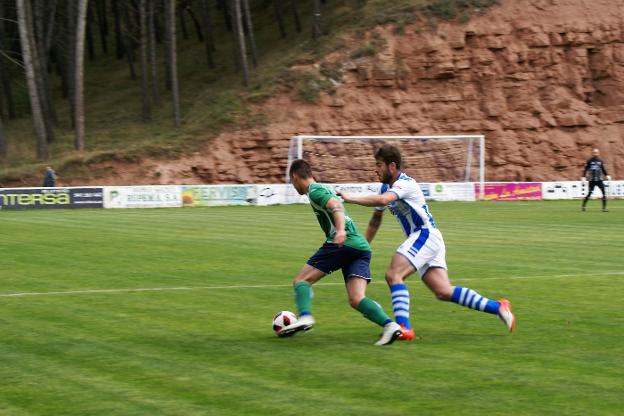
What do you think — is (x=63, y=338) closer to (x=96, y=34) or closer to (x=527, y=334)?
(x=527, y=334)

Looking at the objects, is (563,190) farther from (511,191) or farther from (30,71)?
(30,71)

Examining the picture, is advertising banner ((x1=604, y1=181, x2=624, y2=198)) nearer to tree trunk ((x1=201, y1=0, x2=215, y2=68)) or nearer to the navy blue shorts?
tree trunk ((x1=201, y1=0, x2=215, y2=68))

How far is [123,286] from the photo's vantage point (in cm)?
1511

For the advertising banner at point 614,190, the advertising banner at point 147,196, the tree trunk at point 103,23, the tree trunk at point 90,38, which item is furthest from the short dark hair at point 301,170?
the tree trunk at point 103,23

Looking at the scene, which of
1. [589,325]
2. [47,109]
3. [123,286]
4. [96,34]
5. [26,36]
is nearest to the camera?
[589,325]

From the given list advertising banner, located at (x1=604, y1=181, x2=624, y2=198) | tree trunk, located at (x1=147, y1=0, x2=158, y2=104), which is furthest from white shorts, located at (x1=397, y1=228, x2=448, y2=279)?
tree trunk, located at (x1=147, y1=0, x2=158, y2=104)

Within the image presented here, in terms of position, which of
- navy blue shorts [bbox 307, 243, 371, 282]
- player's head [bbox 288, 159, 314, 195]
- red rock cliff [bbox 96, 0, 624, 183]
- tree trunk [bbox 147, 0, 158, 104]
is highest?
tree trunk [bbox 147, 0, 158, 104]

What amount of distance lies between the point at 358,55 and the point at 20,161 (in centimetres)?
1866

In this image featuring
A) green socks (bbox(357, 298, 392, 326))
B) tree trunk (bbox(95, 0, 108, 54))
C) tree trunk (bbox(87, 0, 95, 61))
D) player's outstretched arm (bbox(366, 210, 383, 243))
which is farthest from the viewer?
tree trunk (bbox(95, 0, 108, 54))

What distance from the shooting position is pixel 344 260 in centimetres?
1014

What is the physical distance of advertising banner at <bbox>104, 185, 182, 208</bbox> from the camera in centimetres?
4300

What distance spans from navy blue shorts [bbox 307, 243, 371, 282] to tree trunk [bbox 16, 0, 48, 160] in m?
41.4

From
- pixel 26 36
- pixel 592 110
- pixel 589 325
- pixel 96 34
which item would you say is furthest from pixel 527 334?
pixel 96 34

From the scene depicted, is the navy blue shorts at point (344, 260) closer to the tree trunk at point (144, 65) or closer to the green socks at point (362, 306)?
the green socks at point (362, 306)
